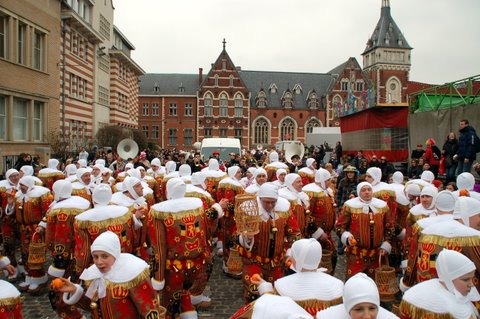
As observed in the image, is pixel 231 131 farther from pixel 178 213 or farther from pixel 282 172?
pixel 178 213

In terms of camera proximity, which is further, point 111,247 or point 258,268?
point 258,268

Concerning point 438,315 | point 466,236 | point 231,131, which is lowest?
point 438,315

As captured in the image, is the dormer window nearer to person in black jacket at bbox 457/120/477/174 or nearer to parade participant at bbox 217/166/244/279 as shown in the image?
person in black jacket at bbox 457/120/477/174

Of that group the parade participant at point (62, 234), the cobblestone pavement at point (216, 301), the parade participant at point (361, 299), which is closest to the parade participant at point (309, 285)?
the parade participant at point (361, 299)

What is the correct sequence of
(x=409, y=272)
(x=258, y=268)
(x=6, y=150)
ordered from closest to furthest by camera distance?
(x=409, y=272)
(x=258, y=268)
(x=6, y=150)

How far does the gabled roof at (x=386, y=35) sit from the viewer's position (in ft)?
257

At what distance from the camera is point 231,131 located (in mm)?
70125

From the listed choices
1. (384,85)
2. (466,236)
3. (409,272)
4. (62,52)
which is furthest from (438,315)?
(384,85)

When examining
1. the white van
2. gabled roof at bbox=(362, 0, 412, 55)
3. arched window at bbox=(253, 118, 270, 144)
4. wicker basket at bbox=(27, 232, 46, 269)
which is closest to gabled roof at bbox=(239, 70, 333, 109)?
arched window at bbox=(253, 118, 270, 144)

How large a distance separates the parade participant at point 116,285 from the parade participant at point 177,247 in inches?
61.5

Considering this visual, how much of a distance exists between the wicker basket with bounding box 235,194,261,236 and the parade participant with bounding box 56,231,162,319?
1.76m

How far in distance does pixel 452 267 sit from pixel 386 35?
8232 cm

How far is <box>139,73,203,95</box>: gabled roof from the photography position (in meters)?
73.1

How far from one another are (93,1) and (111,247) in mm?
35341
